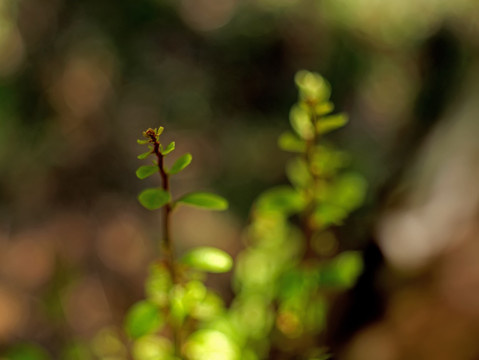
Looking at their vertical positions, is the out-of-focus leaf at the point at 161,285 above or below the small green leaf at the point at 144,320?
above

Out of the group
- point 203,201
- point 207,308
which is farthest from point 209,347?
point 203,201

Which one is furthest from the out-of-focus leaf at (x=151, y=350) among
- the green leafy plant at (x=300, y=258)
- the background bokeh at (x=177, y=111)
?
the background bokeh at (x=177, y=111)

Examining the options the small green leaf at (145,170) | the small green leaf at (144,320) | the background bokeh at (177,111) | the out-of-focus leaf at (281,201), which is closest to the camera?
the small green leaf at (145,170)

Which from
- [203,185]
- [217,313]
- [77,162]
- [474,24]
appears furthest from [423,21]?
[217,313]

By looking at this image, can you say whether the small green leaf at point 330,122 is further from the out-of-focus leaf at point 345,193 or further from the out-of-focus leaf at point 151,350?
the out-of-focus leaf at point 151,350

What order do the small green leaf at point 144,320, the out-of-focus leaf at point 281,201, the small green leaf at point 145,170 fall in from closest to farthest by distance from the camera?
the small green leaf at point 145,170, the small green leaf at point 144,320, the out-of-focus leaf at point 281,201

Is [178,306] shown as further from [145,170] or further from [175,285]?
[145,170]

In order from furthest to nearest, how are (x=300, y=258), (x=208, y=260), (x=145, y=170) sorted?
(x=300, y=258) < (x=208, y=260) < (x=145, y=170)
